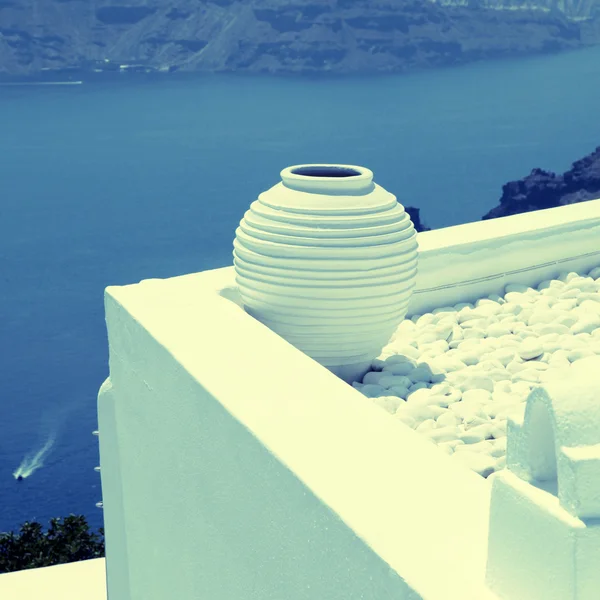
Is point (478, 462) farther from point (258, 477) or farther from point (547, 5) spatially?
point (547, 5)

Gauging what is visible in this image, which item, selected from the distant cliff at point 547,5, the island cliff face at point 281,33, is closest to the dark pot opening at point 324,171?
the island cliff face at point 281,33

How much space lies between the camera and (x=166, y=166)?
4591 cm

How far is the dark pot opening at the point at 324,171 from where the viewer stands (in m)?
3.70

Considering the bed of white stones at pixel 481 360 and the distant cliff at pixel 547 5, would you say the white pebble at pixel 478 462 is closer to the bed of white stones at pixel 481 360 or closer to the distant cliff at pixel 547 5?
the bed of white stones at pixel 481 360

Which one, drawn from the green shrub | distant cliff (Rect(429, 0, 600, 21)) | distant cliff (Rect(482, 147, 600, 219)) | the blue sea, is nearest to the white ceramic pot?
the green shrub

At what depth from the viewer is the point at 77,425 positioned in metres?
31.4

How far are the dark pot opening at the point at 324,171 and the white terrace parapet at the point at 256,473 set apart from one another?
0.47 meters

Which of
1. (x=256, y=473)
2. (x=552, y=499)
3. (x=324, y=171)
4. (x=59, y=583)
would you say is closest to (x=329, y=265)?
(x=324, y=171)

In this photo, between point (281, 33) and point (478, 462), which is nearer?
point (478, 462)

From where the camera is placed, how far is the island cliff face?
154ft

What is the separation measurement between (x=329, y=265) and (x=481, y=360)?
64cm

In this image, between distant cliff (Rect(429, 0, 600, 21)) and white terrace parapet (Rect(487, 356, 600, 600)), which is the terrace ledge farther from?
distant cliff (Rect(429, 0, 600, 21))

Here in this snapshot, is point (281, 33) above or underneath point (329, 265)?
underneath

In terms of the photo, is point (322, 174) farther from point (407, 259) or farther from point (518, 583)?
point (518, 583)
